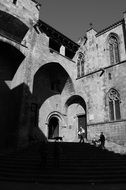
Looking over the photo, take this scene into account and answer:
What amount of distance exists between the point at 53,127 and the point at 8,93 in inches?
235

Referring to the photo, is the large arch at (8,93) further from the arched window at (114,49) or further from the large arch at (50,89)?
the arched window at (114,49)

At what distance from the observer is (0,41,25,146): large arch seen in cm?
1375

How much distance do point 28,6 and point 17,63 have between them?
17.7ft

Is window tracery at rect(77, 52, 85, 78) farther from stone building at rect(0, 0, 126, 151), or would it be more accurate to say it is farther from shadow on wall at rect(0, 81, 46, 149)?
shadow on wall at rect(0, 81, 46, 149)

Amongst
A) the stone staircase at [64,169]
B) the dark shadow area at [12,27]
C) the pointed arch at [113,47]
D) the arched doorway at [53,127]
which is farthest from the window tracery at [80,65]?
the stone staircase at [64,169]

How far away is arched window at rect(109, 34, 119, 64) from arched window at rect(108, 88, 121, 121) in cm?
302

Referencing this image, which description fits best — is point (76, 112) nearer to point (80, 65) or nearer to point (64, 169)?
point (80, 65)

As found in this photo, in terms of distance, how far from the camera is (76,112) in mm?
18203

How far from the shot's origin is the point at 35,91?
1656 centimetres

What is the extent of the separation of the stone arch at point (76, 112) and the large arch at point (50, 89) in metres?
0.80

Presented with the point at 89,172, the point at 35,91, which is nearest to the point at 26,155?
the point at 89,172

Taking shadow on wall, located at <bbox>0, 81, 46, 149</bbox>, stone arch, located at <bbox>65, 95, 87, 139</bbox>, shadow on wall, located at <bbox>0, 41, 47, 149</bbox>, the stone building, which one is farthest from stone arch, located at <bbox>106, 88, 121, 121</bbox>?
shadow on wall, located at <bbox>0, 41, 47, 149</bbox>

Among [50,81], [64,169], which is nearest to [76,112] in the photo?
[50,81]

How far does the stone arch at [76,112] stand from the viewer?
58.0ft
